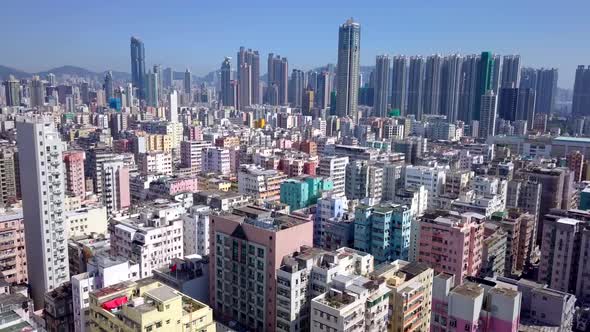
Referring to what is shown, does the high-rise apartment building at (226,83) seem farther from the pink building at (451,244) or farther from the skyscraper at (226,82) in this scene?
the pink building at (451,244)

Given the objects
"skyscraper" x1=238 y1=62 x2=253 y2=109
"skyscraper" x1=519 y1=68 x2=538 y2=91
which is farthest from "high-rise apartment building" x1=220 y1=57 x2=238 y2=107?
"skyscraper" x1=519 y1=68 x2=538 y2=91

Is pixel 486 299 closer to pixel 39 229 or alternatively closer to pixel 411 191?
pixel 411 191

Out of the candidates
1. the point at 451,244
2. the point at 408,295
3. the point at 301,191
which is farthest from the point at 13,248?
the point at 451,244

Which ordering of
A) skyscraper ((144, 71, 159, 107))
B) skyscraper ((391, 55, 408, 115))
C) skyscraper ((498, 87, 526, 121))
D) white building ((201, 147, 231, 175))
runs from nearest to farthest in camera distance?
white building ((201, 147, 231, 175)) → skyscraper ((498, 87, 526, 121)) → skyscraper ((391, 55, 408, 115)) → skyscraper ((144, 71, 159, 107))

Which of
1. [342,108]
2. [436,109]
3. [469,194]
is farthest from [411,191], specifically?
[436,109]

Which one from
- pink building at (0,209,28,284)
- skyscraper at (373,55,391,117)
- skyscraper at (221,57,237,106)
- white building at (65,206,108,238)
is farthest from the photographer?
skyscraper at (221,57,237,106)

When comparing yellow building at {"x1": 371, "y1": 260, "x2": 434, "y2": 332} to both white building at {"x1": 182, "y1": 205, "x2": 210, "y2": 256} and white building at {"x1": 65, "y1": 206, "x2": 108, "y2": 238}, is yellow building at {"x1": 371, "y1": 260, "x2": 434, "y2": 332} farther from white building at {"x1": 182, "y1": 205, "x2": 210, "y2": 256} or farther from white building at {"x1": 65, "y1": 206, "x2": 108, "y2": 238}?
white building at {"x1": 65, "y1": 206, "x2": 108, "y2": 238}

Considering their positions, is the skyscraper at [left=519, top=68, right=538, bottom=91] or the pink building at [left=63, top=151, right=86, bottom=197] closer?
the pink building at [left=63, top=151, right=86, bottom=197]
